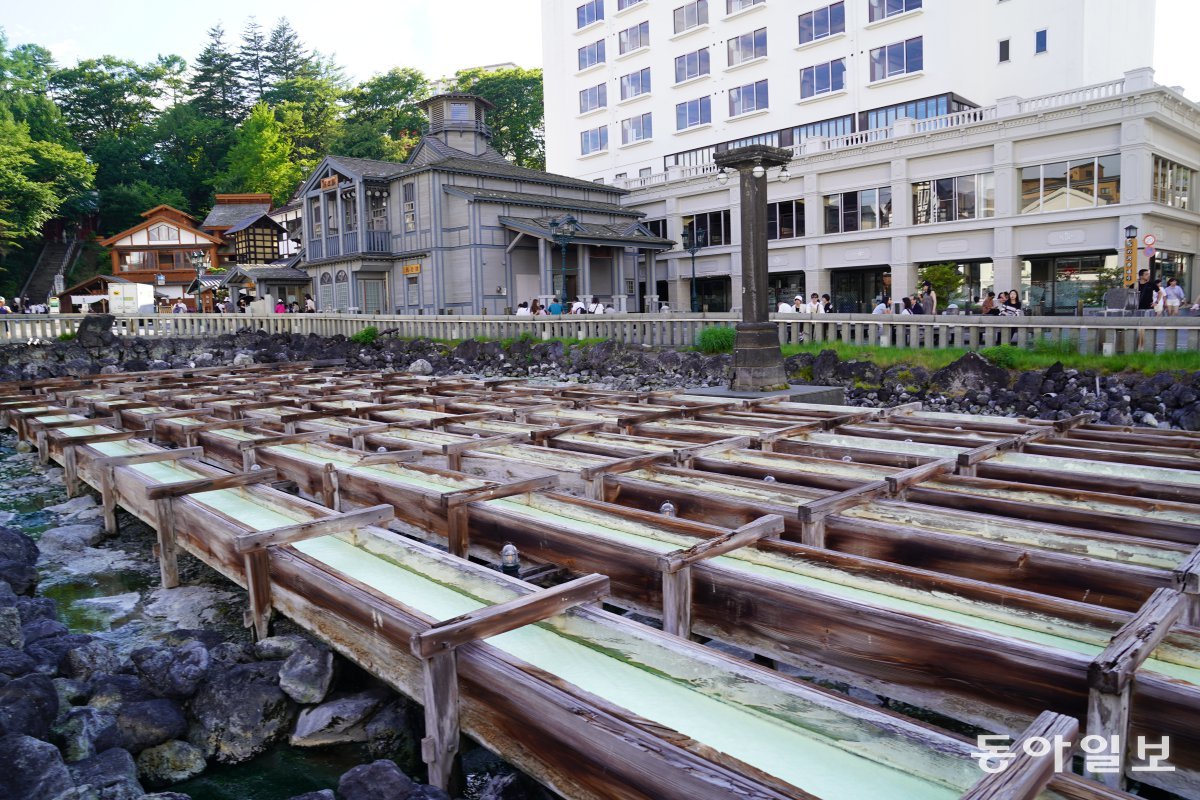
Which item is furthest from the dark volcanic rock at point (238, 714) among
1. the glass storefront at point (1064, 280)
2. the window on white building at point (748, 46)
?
the window on white building at point (748, 46)

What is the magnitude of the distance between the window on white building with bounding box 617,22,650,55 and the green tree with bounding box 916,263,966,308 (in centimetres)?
2387

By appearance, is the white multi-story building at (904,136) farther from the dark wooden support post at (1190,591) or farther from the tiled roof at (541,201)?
the dark wooden support post at (1190,591)

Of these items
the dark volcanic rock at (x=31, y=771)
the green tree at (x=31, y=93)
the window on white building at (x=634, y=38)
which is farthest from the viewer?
the green tree at (x=31, y=93)

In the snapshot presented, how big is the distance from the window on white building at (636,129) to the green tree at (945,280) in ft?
67.8

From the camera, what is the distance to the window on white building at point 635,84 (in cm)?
4747

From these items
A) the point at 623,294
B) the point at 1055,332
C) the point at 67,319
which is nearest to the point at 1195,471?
the point at 1055,332

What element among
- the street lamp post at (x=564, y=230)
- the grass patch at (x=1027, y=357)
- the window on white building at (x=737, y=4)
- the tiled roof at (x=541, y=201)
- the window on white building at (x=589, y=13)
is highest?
the window on white building at (x=589, y=13)

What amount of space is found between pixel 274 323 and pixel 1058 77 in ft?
115

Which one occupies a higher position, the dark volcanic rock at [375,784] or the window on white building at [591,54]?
the window on white building at [591,54]

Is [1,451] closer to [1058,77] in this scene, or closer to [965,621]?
[965,621]

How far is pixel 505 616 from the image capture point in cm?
374

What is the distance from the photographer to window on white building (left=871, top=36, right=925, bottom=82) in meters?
35.6

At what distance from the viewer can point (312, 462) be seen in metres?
7.96

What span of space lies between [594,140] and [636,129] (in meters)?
3.74
